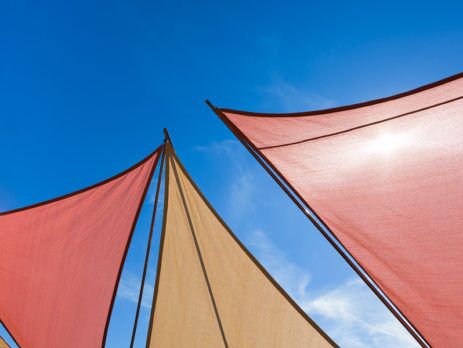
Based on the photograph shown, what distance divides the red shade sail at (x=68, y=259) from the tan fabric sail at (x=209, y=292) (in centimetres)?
54

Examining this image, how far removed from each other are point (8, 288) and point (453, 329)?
17.5 ft

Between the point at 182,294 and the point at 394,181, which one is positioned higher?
the point at 394,181

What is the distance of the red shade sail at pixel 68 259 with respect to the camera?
4984 millimetres

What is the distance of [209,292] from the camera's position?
17.2 ft

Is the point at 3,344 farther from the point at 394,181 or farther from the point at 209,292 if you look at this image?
the point at 394,181

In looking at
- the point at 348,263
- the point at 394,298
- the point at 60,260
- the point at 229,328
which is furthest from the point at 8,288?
the point at 394,298

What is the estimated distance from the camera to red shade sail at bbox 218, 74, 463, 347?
3.16 meters

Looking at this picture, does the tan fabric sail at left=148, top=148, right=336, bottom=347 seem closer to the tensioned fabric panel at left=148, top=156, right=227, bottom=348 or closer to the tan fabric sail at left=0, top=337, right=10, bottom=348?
the tensioned fabric panel at left=148, top=156, right=227, bottom=348

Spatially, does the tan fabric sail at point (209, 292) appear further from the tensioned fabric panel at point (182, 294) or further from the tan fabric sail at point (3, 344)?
the tan fabric sail at point (3, 344)

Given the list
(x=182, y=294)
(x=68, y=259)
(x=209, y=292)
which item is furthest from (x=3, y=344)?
(x=209, y=292)

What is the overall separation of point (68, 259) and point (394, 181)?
160 inches

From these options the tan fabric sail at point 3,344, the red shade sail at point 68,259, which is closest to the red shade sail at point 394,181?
the red shade sail at point 68,259

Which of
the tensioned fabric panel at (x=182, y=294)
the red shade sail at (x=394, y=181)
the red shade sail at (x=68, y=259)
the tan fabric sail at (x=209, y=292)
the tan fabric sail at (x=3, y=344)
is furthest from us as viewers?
the tan fabric sail at (x=3, y=344)

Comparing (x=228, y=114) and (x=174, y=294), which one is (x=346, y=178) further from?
(x=174, y=294)
